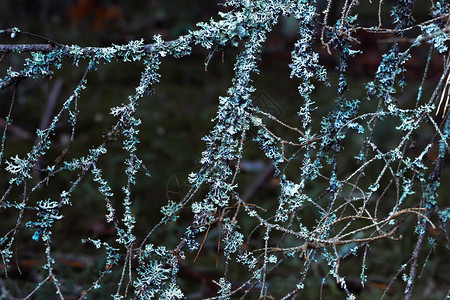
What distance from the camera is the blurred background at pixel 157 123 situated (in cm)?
263

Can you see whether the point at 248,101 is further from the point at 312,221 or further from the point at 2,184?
the point at 2,184

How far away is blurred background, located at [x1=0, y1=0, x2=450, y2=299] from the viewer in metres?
2.63

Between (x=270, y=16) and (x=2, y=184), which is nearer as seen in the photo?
(x=270, y=16)

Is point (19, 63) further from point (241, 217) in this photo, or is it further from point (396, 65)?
point (396, 65)

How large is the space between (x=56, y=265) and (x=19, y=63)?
2728 millimetres

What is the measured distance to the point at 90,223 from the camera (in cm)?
305

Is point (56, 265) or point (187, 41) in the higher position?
point (187, 41)

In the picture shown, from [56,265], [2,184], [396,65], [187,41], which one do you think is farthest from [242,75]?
[2,184]

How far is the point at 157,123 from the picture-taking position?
4168 mm

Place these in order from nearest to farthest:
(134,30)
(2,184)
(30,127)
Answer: (2,184), (30,127), (134,30)

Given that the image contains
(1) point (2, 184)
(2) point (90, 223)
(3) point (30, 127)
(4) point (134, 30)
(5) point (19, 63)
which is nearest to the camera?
(2) point (90, 223)

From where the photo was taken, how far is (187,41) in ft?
4.60

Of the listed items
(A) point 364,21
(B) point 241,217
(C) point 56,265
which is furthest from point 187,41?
(A) point 364,21

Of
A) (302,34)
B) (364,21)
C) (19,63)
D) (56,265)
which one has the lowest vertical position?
(56,265)
